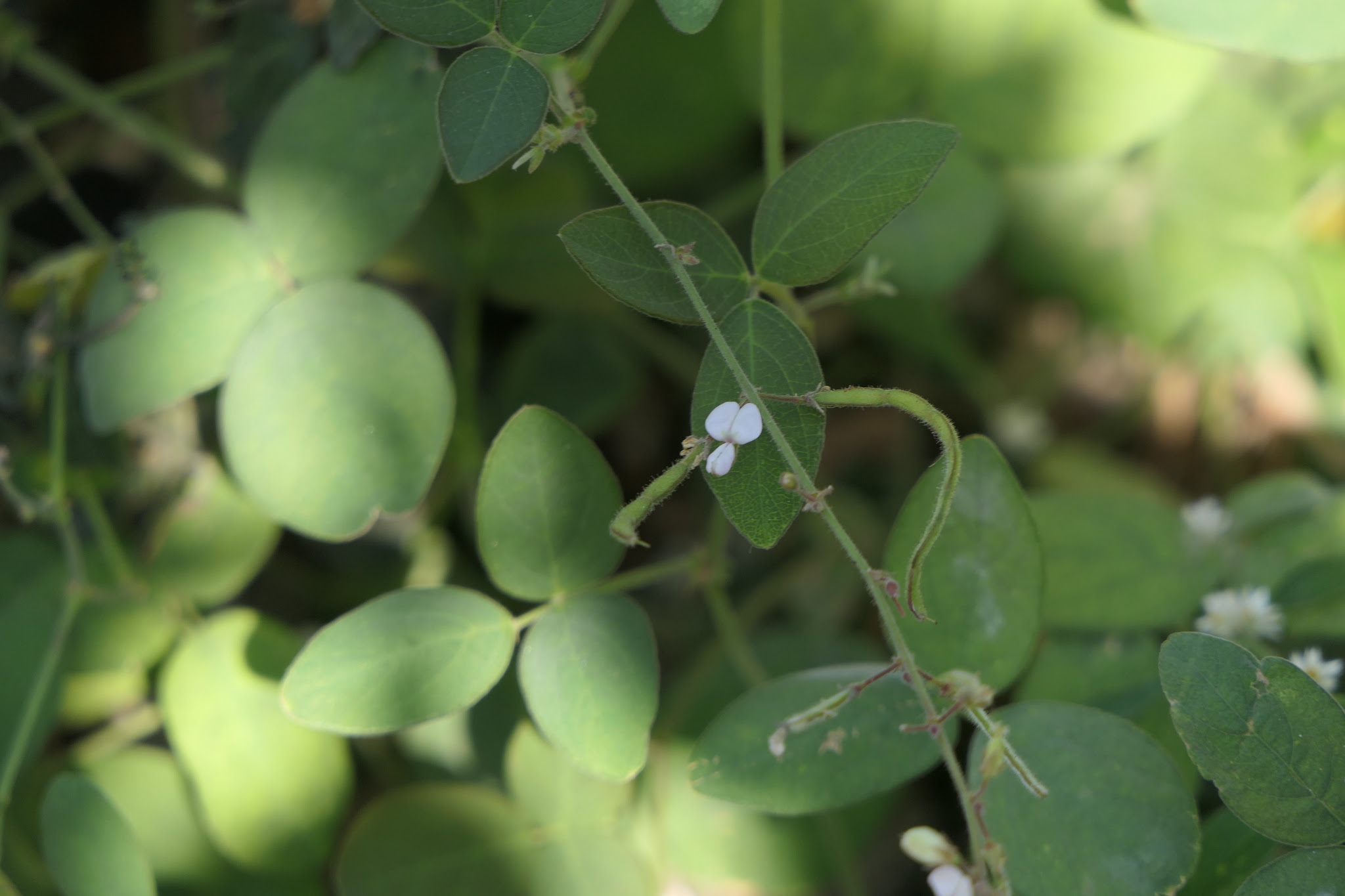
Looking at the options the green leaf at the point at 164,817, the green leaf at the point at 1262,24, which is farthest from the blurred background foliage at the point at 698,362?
the green leaf at the point at 1262,24

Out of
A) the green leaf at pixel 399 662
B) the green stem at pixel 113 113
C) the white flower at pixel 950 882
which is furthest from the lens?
the green stem at pixel 113 113

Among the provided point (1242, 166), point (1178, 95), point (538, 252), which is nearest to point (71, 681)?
point (538, 252)

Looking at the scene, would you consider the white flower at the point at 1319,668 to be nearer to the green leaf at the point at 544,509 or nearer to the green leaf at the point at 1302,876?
the green leaf at the point at 1302,876

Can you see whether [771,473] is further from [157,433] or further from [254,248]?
[157,433]

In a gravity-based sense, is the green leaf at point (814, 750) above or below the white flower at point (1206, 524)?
above

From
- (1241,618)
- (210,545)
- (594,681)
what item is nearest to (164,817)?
(210,545)

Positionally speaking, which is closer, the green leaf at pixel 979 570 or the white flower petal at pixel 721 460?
the white flower petal at pixel 721 460
